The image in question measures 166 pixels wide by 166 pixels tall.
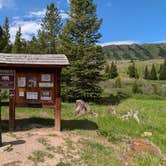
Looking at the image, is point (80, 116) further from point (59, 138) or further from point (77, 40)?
point (77, 40)

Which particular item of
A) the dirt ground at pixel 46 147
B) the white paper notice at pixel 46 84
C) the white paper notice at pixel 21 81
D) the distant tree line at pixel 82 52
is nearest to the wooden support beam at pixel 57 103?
the white paper notice at pixel 46 84

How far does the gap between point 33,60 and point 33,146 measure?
11.9ft

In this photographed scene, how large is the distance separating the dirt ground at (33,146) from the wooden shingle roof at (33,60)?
251cm

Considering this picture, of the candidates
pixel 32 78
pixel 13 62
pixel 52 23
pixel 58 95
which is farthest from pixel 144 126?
pixel 52 23

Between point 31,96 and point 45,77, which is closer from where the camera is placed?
point 31,96

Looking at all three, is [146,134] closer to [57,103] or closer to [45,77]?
[57,103]

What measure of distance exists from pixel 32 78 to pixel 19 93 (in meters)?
0.75

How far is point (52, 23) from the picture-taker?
147 ft

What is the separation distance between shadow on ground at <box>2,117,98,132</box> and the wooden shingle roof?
2531 mm

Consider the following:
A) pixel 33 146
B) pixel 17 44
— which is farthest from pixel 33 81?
pixel 17 44

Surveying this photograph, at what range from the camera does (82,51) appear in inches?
949

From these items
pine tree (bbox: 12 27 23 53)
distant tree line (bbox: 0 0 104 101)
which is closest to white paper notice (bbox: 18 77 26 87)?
distant tree line (bbox: 0 0 104 101)

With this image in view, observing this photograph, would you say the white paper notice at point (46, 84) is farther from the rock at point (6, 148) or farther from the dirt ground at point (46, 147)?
the rock at point (6, 148)

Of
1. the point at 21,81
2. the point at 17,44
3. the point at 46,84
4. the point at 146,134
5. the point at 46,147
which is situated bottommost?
the point at 146,134
